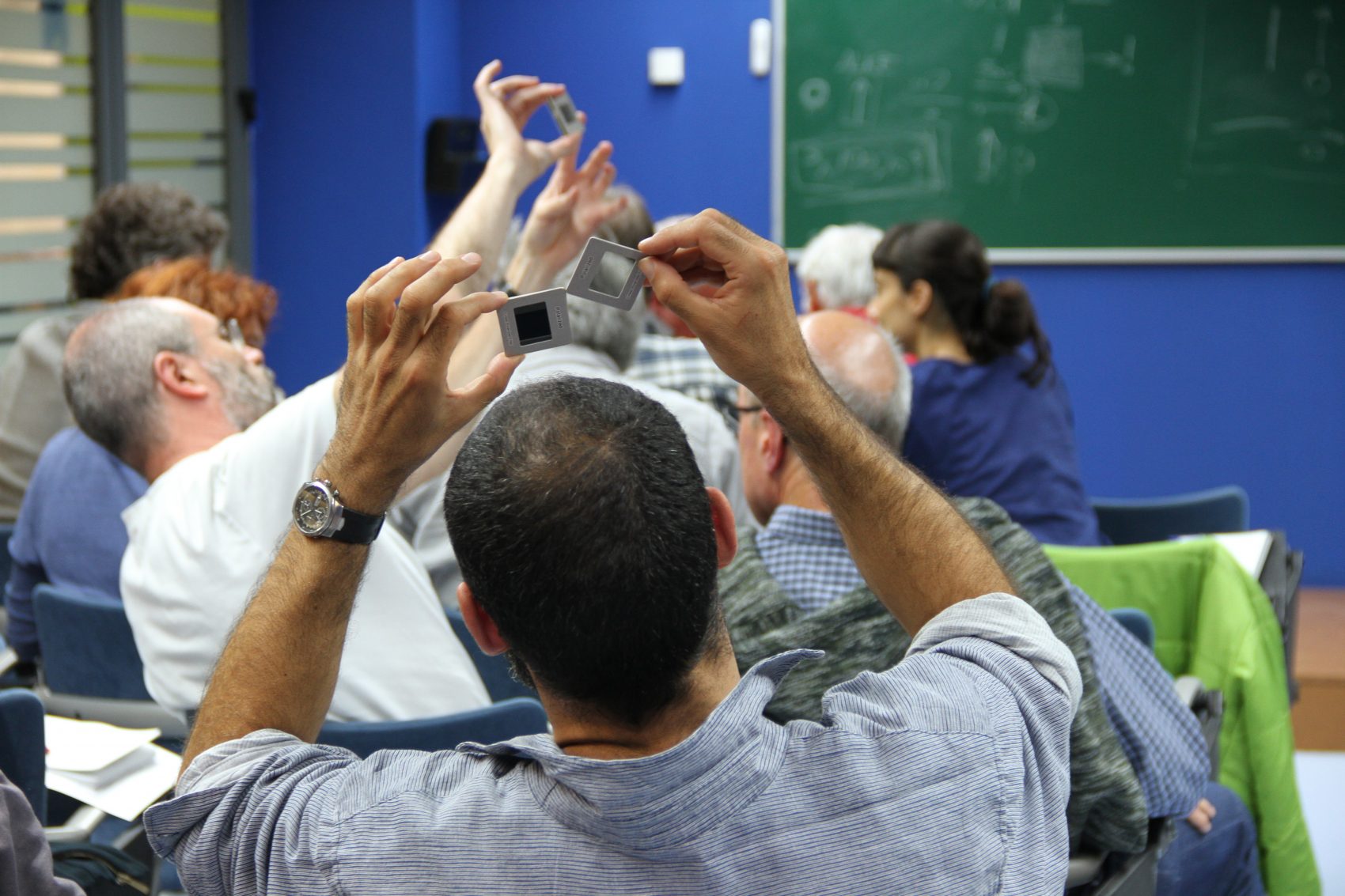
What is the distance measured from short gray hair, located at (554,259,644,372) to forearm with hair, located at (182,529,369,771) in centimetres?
183

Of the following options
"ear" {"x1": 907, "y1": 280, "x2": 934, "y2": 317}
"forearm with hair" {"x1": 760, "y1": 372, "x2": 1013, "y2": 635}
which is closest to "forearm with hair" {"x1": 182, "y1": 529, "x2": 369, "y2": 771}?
"forearm with hair" {"x1": 760, "y1": 372, "x2": 1013, "y2": 635}

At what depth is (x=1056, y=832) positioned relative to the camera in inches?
40.7

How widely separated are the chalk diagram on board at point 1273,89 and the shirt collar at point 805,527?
155 inches

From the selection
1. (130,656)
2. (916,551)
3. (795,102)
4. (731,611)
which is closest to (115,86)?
(795,102)

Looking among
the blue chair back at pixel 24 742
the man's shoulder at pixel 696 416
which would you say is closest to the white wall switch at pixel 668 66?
the man's shoulder at pixel 696 416

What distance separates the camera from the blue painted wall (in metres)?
5.11

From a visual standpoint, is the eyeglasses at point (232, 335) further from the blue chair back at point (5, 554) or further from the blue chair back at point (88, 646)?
the blue chair back at point (5, 554)

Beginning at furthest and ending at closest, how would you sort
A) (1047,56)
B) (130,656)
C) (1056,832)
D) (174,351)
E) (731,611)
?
1. (1047,56)
2. (174,351)
3. (130,656)
4. (731,611)
5. (1056,832)

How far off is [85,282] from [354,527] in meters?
2.90

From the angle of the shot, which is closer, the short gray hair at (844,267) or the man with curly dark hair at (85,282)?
the man with curly dark hair at (85,282)

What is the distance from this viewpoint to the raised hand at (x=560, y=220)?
7.02ft

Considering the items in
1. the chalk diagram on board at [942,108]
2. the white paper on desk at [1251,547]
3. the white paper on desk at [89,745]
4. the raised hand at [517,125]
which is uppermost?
the chalk diagram on board at [942,108]

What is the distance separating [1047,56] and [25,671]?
4.11m

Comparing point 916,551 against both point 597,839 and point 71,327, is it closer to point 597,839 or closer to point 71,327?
point 597,839
